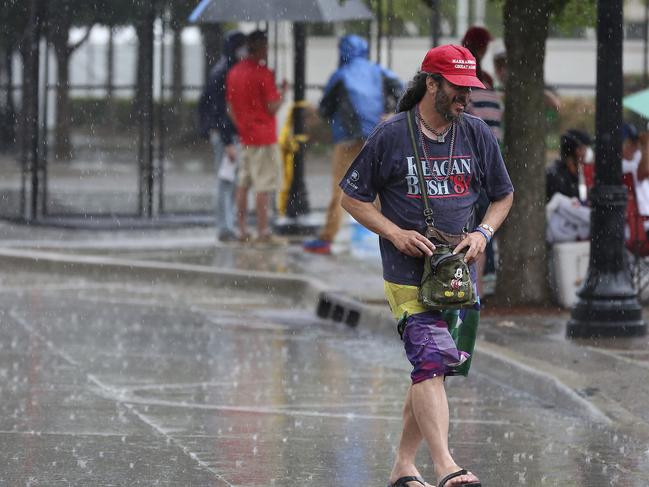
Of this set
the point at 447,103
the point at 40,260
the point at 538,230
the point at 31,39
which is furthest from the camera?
the point at 31,39

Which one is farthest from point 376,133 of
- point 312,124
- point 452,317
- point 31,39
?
point 312,124

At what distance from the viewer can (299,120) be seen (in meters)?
18.0

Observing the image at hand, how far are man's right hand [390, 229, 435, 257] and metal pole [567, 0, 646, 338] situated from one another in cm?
449

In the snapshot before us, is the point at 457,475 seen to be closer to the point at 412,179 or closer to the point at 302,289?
the point at 412,179

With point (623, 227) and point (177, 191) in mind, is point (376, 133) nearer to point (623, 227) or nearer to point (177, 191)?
point (623, 227)

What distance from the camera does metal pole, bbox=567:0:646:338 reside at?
35.1ft

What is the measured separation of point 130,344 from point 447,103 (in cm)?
528

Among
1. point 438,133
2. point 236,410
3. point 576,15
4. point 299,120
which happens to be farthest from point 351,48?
point 438,133

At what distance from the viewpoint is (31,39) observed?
1798cm

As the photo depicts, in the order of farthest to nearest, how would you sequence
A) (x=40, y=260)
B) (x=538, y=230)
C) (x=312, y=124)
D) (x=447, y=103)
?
(x=312, y=124)
(x=40, y=260)
(x=538, y=230)
(x=447, y=103)

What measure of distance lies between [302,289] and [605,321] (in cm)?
367

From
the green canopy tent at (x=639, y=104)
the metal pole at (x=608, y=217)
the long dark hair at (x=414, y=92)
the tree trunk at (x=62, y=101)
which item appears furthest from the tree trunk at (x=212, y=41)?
the long dark hair at (x=414, y=92)

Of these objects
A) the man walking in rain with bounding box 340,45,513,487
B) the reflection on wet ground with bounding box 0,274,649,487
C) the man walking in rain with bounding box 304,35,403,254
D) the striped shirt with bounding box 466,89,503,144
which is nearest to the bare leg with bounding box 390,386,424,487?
the man walking in rain with bounding box 340,45,513,487

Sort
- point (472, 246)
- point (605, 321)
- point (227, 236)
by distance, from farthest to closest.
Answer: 1. point (227, 236)
2. point (605, 321)
3. point (472, 246)
